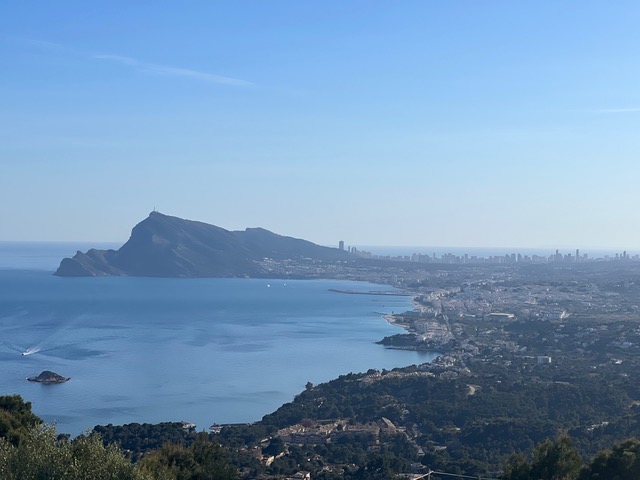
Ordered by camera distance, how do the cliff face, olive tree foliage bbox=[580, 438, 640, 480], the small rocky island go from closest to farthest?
1. olive tree foliage bbox=[580, 438, 640, 480]
2. the small rocky island
3. the cliff face

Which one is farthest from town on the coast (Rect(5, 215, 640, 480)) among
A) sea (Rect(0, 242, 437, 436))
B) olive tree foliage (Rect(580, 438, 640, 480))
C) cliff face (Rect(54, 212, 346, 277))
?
cliff face (Rect(54, 212, 346, 277))

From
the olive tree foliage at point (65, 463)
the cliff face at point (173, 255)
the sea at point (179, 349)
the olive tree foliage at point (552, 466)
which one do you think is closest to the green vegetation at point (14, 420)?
the olive tree foliage at point (65, 463)

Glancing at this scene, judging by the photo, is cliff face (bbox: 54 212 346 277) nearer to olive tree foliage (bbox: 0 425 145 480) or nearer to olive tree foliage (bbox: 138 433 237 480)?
olive tree foliage (bbox: 138 433 237 480)

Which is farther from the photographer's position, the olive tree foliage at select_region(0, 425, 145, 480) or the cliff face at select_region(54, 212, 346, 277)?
the cliff face at select_region(54, 212, 346, 277)

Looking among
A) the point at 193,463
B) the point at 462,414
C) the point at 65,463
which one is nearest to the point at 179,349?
the point at 462,414

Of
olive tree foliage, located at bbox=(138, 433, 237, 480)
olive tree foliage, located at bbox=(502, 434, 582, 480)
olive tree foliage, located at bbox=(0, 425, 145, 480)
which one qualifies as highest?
olive tree foliage, located at bbox=(0, 425, 145, 480)

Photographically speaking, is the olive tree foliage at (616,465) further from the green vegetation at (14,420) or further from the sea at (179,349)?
the sea at (179,349)

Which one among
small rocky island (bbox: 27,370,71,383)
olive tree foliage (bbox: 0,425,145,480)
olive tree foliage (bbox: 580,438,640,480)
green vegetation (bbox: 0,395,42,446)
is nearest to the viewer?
olive tree foliage (bbox: 0,425,145,480)

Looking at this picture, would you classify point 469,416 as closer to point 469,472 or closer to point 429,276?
point 469,472
